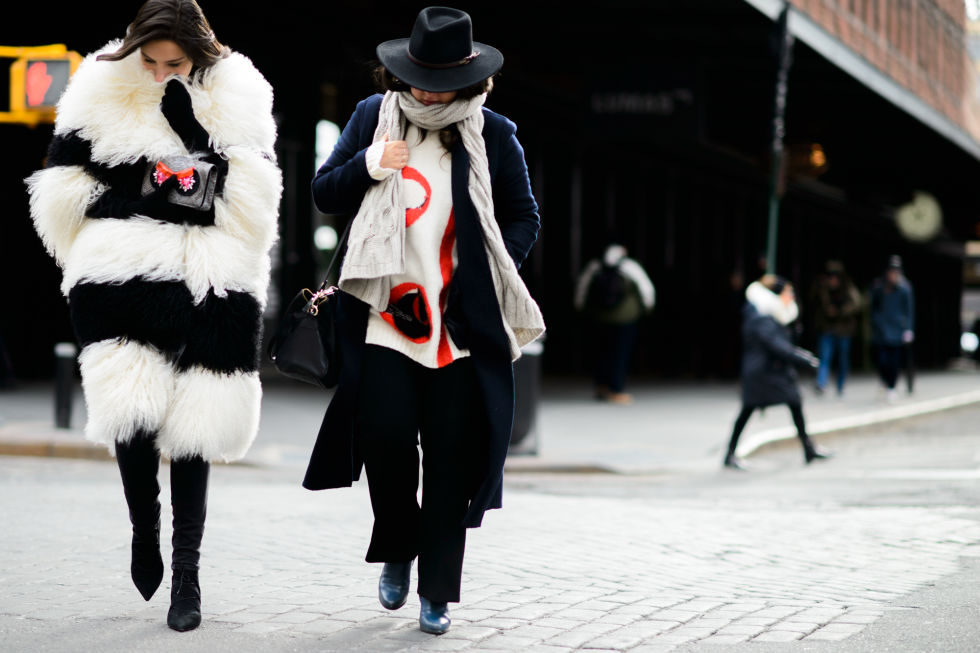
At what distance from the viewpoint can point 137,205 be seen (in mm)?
4207

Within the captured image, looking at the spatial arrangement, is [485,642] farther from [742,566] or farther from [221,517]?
[221,517]

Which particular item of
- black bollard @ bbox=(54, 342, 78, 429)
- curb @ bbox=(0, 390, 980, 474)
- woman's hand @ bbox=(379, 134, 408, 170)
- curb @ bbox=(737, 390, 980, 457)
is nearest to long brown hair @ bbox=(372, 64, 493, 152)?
woman's hand @ bbox=(379, 134, 408, 170)

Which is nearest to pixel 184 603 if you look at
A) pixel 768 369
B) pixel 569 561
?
pixel 569 561

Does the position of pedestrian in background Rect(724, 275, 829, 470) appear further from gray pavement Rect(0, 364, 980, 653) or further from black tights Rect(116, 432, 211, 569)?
black tights Rect(116, 432, 211, 569)

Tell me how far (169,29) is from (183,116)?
0.26m

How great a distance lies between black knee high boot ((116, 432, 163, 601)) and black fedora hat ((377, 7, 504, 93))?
4.40 ft

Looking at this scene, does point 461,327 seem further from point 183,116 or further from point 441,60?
point 183,116

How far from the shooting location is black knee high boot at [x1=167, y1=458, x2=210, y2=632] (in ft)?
14.0

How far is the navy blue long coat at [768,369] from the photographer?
37.3 feet

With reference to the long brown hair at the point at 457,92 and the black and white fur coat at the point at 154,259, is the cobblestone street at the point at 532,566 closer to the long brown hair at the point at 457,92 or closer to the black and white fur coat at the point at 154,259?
the black and white fur coat at the point at 154,259

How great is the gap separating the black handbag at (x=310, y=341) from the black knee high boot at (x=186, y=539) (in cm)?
44

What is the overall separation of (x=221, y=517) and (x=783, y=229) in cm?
3010

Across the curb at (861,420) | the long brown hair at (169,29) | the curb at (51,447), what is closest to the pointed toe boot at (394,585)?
the long brown hair at (169,29)

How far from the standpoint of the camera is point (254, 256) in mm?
4371
